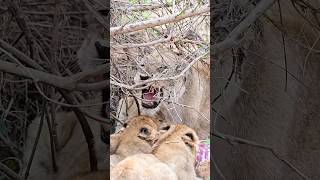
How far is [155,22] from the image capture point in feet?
4.46

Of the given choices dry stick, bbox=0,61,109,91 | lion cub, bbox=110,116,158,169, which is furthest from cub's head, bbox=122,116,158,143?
dry stick, bbox=0,61,109,91

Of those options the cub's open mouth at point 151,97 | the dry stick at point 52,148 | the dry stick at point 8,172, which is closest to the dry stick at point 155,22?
the cub's open mouth at point 151,97

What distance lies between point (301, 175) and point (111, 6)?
1.98 ft

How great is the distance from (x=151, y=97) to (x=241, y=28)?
26 centimetres

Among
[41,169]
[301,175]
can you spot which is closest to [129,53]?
[41,169]

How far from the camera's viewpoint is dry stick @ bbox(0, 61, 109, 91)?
1.27 m

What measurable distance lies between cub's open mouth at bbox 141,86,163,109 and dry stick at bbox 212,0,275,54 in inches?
6.4

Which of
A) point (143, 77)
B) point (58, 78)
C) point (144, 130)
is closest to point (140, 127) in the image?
point (144, 130)

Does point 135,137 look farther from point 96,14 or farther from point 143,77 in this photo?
point 96,14

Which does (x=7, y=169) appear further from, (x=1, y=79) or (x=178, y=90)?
(x=178, y=90)

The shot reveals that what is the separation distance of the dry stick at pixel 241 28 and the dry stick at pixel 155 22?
81mm

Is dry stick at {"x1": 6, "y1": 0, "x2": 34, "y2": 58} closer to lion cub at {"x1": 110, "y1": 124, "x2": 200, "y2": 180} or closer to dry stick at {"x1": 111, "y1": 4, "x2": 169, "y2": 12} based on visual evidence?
dry stick at {"x1": 111, "y1": 4, "x2": 169, "y2": 12}

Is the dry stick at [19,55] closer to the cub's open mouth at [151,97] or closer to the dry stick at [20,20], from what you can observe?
the dry stick at [20,20]

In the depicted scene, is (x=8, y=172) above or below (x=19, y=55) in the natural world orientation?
below
